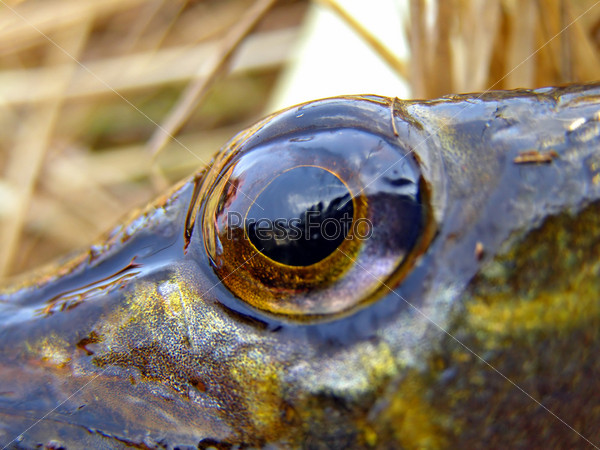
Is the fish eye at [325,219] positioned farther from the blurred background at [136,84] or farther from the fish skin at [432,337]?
the blurred background at [136,84]

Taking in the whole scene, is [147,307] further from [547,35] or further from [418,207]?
[547,35]

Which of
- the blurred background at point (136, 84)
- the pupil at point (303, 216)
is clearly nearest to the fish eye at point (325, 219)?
the pupil at point (303, 216)

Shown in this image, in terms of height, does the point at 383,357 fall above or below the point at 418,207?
below

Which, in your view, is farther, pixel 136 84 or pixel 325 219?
pixel 136 84

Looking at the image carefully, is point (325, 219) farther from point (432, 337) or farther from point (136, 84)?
point (136, 84)

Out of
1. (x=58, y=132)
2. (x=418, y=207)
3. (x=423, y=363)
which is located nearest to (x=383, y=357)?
(x=423, y=363)

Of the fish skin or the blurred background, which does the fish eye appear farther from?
the blurred background

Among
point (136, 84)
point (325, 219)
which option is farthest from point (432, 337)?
point (136, 84)
